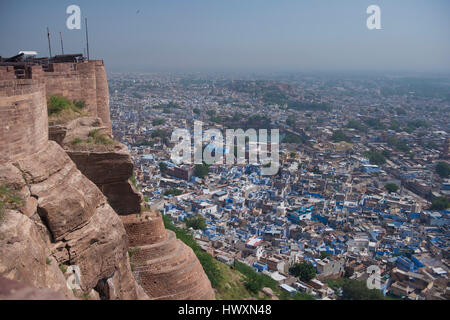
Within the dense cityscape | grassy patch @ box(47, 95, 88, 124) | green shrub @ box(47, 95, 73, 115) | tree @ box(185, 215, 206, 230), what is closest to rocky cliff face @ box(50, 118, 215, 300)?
grassy patch @ box(47, 95, 88, 124)

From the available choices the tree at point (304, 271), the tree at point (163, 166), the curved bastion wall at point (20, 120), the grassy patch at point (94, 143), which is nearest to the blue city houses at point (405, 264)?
the tree at point (304, 271)

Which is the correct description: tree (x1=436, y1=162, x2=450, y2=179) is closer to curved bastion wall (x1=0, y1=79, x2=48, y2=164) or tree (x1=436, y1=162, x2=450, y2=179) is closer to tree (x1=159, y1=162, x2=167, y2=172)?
tree (x1=159, y1=162, x2=167, y2=172)

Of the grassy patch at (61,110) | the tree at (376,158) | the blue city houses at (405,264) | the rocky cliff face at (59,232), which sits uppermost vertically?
the grassy patch at (61,110)

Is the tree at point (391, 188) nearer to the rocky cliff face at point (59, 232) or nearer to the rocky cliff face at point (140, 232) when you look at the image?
the rocky cliff face at point (140, 232)

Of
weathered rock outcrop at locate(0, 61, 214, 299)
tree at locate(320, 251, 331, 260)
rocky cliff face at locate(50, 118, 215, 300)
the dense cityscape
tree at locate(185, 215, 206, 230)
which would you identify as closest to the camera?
weathered rock outcrop at locate(0, 61, 214, 299)

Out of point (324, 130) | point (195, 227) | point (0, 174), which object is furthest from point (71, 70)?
point (324, 130)

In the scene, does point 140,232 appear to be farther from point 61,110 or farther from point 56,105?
point 56,105

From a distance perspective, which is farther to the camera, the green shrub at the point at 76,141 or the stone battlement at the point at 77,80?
the stone battlement at the point at 77,80
